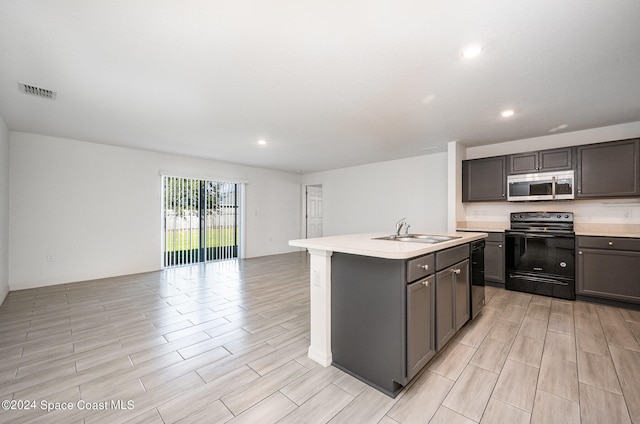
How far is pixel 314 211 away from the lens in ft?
27.9

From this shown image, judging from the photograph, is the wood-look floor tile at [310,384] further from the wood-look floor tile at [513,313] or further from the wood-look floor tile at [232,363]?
the wood-look floor tile at [513,313]

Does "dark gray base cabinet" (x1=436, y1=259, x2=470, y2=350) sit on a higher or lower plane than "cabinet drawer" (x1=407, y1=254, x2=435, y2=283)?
lower

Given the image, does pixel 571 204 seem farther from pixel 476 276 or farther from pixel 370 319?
pixel 370 319

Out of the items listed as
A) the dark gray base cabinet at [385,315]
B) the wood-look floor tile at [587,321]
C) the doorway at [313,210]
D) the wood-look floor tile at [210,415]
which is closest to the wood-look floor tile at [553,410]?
the dark gray base cabinet at [385,315]

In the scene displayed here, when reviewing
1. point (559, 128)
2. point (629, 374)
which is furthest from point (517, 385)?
point (559, 128)

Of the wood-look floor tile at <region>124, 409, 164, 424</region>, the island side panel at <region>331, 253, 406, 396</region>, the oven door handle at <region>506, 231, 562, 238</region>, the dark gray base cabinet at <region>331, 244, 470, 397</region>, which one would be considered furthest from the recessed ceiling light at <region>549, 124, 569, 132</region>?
the wood-look floor tile at <region>124, 409, 164, 424</region>

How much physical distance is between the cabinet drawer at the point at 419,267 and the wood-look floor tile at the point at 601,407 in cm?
113

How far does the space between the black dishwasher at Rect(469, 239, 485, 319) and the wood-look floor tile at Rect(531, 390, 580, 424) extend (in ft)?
3.57

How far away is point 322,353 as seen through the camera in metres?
2.08

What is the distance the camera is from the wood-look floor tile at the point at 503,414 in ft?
4.84

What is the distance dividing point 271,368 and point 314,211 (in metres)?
6.61

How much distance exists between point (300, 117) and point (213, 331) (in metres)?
2.71

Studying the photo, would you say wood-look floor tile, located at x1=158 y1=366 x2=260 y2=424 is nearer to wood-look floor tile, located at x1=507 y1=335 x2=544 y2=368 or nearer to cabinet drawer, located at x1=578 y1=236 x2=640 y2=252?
wood-look floor tile, located at x1=507 y1=335 x2=544 y2=368

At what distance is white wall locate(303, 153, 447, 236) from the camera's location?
543cm
